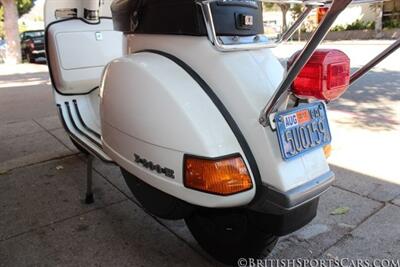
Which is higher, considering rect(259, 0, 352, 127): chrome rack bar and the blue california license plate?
rect(259, 0, 352, 127): chrome rack bar

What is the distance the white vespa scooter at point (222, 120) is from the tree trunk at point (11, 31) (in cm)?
1454

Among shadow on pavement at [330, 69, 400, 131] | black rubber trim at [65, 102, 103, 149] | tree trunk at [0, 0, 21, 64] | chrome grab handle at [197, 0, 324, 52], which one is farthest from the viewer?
tree trunk at [0, 0, 21, 64]

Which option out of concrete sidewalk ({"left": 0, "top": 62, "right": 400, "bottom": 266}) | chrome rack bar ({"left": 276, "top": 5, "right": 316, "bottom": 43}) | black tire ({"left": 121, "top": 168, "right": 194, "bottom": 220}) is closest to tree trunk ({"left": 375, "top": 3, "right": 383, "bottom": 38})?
concrete sidewalk ({"left": 0, "top": 62, "right": 400, "bottom": 266})

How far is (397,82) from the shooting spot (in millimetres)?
7273

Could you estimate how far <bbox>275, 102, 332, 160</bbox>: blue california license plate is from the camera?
1652mm

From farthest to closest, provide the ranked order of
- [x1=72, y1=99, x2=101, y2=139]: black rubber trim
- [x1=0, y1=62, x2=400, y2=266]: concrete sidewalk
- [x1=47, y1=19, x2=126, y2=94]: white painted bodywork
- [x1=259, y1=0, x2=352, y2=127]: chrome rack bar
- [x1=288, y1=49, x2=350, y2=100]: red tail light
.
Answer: [x1=47, y1=19, x2=126, y2=94]: white painted bodywork < [x1=72, y1=99, x2=101, y2=139]: black rubber trim < [x1=0, y1=62, x2=400, y2=266]: concrete sidewalk < [x1=288, y1=49, x2=350, y2=100]: red tail light < [x1=259, y1=0, x2=352, y2=127]: chrome rack bar

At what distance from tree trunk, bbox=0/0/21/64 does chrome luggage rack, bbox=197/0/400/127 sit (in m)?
14.9

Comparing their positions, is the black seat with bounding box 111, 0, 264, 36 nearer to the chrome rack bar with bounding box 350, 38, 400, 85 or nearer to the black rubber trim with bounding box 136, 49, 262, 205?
the black rubber trim with bounding box 136, 49, 262, 205

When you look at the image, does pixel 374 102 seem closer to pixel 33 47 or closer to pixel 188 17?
pixel 188 17

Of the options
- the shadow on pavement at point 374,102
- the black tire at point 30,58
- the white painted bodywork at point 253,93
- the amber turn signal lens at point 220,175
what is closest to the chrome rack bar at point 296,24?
the white painted bodywork at point 253,93

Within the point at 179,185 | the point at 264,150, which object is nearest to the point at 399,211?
the point at 264,150

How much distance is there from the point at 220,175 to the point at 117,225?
4.29 ft

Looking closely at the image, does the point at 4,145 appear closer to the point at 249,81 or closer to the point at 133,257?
the point at 133,257

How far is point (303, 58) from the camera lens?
137 cm
